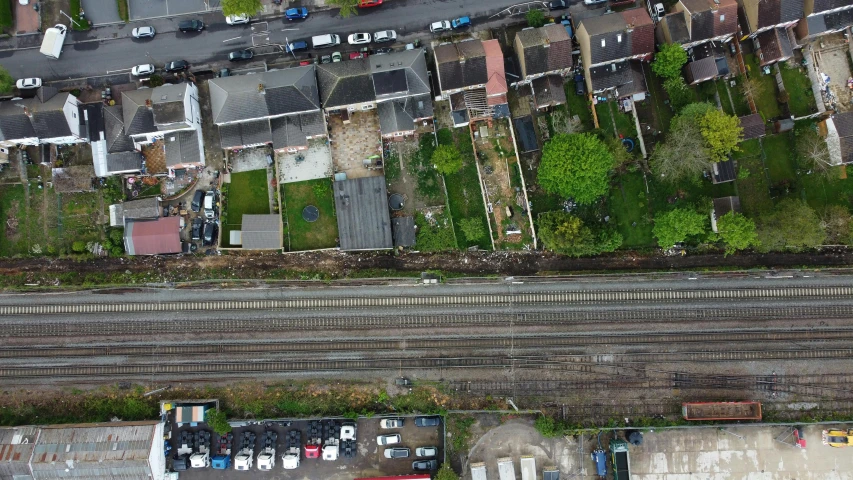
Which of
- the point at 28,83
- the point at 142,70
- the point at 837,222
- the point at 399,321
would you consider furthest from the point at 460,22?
the point at 28,83

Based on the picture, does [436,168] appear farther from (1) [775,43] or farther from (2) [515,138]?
(1) [775,43]

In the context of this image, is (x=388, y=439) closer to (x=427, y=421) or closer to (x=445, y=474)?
(x=427, y=421)

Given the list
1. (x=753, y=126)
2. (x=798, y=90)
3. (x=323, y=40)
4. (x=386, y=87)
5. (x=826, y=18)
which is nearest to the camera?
(x=386, y=87)

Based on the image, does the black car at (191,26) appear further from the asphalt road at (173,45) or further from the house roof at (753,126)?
the house roof at (753,126)

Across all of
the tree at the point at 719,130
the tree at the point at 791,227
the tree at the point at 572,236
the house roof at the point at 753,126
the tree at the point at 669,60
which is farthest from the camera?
the house roof at the point at 753,126

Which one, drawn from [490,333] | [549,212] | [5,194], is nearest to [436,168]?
[549,212]

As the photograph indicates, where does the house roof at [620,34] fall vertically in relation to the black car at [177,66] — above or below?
below

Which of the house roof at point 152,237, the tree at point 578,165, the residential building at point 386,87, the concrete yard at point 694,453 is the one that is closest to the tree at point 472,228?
the tree at point 578,165

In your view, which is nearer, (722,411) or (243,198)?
(722,411)
